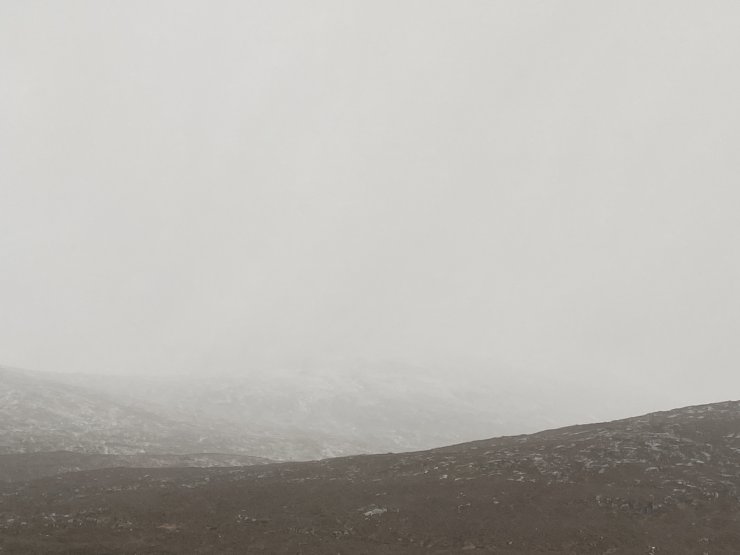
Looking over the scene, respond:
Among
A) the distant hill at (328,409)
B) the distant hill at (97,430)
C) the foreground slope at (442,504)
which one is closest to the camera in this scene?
the foreground slope at (442,504)

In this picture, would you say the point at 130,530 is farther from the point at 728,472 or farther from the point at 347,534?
the point at 728,472

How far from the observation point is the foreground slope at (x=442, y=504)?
3338cm

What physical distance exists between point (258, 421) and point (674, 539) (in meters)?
134

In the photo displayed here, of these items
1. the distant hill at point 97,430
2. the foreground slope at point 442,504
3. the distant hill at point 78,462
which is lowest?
the foreground slope at point 442,504

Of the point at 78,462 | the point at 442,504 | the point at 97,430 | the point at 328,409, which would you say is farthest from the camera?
the point at 328,409

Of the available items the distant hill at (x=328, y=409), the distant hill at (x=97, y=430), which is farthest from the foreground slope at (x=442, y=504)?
the distant hill at (x=328, y=409)

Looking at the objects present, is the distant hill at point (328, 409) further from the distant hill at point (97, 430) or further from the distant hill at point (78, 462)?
the distant hill at point (78, 462)

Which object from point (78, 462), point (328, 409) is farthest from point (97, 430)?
point (328, 409)

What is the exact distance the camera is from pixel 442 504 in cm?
3972

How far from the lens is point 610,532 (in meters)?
33.9

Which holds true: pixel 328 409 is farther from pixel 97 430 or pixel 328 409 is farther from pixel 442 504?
pixel 442 504

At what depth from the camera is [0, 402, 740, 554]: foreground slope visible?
109ft

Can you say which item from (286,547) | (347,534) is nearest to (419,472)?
(347,534)

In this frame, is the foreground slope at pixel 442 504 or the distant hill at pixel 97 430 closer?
the foreground slope at pixel 442 504
